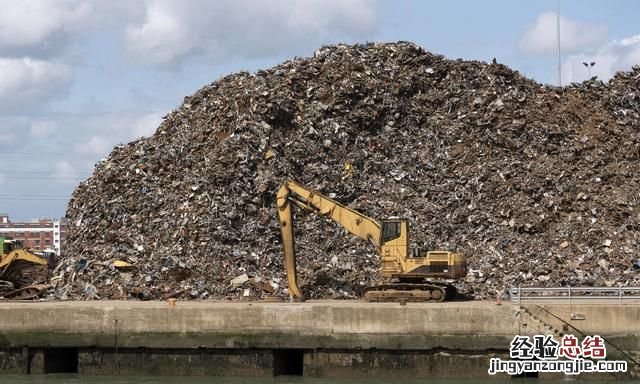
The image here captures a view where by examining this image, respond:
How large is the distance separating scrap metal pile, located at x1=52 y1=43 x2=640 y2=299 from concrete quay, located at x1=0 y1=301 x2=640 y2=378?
3569 mm

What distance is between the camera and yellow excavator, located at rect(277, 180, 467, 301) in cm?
2356

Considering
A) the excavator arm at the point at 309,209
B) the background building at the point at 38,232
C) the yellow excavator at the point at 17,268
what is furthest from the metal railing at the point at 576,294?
the background building at the point at 38,232

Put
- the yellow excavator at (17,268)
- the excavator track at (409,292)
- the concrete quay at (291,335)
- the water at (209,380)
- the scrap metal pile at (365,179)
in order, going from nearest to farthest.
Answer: the water at (209,380)
the concrete quay at (291,335)
the excavator track at (409,292)
the scrap metal pile at (365,179)
the yellow excavator at (17,268)

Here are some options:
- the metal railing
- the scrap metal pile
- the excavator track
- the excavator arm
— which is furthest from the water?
the scrap metal pile

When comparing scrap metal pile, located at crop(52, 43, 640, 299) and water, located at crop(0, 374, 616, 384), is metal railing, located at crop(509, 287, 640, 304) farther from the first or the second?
water, located at crop(0, 374, 616, 384)

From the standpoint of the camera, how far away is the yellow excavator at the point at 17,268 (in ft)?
91.9

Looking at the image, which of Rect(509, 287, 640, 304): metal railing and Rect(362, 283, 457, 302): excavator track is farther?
Rect(362, 283, 457, 302): excavator track

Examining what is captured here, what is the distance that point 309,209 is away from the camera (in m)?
24.9

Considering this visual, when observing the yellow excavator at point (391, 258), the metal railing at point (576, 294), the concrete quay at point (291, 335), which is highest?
the yellow excavator at point (391, 258)

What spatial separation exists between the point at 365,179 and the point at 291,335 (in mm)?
8905

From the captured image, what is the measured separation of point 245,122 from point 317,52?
531cm

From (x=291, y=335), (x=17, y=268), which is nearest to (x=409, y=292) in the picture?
(x=291, y=335)

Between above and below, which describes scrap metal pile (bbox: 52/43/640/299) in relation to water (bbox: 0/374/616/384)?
above

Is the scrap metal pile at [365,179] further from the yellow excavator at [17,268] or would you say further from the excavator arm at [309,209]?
the excavator arm at [309,209]
